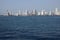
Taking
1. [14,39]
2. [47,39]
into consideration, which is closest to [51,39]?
[47,39]

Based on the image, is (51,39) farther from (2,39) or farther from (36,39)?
(2,39)

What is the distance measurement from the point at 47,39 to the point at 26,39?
5.97 ft

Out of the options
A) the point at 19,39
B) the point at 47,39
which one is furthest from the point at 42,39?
the point at 19,39

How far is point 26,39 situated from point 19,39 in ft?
2.00

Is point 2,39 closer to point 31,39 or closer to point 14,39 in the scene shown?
point 14,39

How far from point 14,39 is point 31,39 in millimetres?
1461

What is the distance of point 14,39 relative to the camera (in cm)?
1912

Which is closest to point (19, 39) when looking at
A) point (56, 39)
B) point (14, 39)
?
point (14, 39)

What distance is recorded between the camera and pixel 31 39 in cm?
1922

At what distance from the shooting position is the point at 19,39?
19188 millimetres

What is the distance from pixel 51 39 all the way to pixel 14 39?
3173 millimetres

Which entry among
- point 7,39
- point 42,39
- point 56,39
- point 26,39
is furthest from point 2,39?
point 56,39

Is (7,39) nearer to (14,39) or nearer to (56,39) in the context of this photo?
(14,39)

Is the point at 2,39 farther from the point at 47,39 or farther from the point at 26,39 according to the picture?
the point at 47,39
